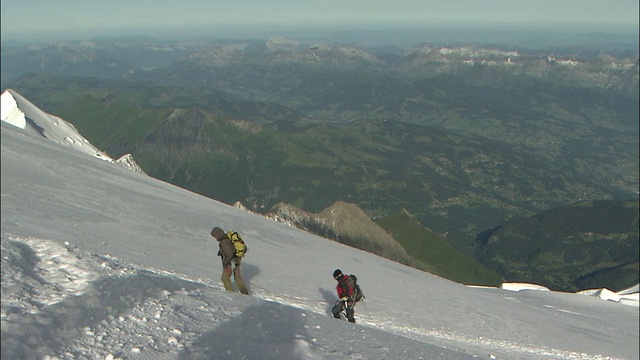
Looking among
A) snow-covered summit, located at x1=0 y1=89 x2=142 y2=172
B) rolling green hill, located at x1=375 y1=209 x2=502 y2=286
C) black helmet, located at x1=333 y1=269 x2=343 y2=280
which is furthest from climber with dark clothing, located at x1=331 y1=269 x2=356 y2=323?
rolling green hill, located at x1=375 y1=209 x2=502 y2=286

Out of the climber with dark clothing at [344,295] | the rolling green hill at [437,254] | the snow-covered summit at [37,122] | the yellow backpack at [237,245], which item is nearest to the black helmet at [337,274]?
the climber with dark clothing at [344,295]

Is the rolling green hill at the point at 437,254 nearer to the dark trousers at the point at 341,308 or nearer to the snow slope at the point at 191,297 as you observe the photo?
the snow slope at the point at 191,297

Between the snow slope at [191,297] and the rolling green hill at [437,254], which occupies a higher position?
the snow slope at [191,297]

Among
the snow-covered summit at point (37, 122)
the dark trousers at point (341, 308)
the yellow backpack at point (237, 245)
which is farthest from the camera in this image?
the snow-covered summit at point (37, 122)

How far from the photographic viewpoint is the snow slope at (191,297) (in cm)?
1194

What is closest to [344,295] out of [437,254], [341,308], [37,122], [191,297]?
[341,308]

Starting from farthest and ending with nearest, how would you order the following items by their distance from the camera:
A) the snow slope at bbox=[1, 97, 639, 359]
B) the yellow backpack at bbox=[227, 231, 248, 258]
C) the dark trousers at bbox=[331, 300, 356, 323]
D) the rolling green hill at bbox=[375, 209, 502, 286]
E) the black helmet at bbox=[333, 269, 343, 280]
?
1. the rolling green hill at bbox=[375, 209, 502, 286]
2. the dark trousers at bbox=[331, 300, 356, 323]
3. the black helmet at bbox=[333, 269, 343, 280]
4. the yellow backpack at bbox=[227, 231, 248, 258]
5. the snow slope at bbox=[1, 97, 639, 359]

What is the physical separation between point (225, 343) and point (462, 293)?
3054 centimetres

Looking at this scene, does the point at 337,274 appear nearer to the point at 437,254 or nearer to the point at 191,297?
the point at 191,297

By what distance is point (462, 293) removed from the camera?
3850 cm

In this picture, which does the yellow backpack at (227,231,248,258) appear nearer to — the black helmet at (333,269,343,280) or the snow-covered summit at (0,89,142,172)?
the black helmet at (333,269,343,280)

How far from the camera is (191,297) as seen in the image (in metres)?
15.4

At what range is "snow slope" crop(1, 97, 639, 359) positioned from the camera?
→ 470 inches

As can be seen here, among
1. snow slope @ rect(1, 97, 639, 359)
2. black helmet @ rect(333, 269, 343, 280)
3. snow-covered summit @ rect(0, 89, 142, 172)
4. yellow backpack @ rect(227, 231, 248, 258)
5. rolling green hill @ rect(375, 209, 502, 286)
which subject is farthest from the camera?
rolling green hill @ rect(375, 209, 502, 286)
